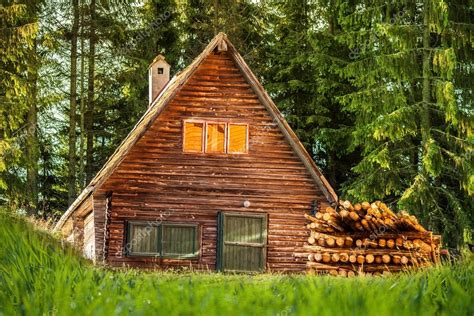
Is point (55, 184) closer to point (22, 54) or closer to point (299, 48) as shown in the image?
point (22, 54)

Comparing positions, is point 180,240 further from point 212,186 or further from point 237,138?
point 237,138

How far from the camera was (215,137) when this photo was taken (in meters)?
23.2

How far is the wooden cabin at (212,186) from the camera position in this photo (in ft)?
74.3

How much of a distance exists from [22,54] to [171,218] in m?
11.6

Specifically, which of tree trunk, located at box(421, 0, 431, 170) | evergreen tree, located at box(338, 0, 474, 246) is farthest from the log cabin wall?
tree trunk, located at box(421, 0, 431, 170)

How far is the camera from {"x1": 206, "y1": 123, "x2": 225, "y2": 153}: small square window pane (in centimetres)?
2312

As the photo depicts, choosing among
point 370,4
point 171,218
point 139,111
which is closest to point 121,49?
point 139,111

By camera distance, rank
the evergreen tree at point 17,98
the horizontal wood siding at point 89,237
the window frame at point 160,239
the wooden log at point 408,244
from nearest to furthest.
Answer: the wooden log at point 408,244 < the window frame at point 160,239 < the horizontal wood siding at point 89,237 < the evergreen tree at point 17,98

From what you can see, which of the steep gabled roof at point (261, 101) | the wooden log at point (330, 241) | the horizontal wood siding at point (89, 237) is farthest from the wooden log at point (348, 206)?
the horizontal wood siding at point (89, 237)

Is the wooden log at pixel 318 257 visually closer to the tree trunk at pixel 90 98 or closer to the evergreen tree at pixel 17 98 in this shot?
the evergreen tree at pixel 17 98

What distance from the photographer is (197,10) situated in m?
37.8

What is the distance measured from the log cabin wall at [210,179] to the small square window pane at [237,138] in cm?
19

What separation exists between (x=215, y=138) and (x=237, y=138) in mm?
657

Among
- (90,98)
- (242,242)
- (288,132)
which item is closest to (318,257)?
(242,242)
